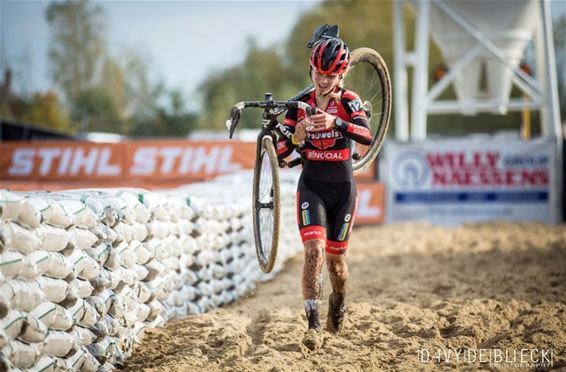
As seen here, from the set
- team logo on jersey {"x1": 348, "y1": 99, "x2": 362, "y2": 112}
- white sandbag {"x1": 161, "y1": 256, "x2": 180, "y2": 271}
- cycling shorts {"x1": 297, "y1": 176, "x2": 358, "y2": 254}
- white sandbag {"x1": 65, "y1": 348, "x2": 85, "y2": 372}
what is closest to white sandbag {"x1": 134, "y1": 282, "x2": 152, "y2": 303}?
white sandbag {"x1": 161, "y1": 256, "x2": 180, "y2": 271}

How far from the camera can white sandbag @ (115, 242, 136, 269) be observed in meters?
5.86

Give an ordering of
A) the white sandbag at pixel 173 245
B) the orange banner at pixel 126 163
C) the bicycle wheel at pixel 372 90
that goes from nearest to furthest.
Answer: the bicycle wheel at pixel 372 90 < the white sandbag at pixel 173 245 < the orange banner at pixel 126 163

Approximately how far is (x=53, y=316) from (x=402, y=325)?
10.8 feet

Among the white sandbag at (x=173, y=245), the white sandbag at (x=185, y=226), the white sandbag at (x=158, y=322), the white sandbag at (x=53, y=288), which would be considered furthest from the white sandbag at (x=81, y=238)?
the white sandbag at (x=185, y=226)

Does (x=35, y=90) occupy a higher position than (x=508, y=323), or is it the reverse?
(x=35, y=90)

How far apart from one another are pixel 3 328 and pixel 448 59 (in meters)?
19.3

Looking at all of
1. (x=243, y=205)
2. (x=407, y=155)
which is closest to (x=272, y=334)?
(x=243, y=205)

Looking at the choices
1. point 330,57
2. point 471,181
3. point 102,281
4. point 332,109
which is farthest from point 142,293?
point 471,181

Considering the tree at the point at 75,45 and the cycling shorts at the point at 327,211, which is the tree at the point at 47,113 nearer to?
the tree at the point at 75,45

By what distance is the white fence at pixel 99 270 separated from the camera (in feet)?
14.4

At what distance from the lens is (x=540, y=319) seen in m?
6.71

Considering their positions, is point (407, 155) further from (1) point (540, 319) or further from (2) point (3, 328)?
(2) point (3, 328)

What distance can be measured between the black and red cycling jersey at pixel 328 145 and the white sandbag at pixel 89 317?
78.6 inches

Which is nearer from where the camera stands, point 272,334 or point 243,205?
point 272,334
